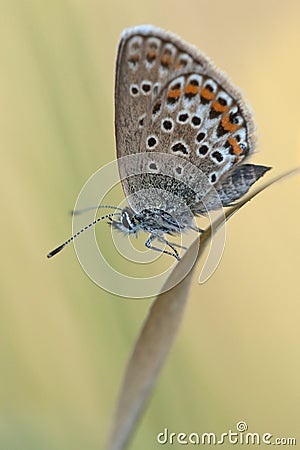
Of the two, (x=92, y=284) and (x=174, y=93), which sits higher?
(x=174, y=93)

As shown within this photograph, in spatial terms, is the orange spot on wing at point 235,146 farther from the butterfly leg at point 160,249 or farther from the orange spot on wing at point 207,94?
the butterfly leg at point 160,249

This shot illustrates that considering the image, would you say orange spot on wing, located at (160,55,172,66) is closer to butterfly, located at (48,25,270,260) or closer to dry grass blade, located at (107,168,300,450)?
butterfly, located at (48,25,270,260)

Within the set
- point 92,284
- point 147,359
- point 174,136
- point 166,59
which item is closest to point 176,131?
point 174,136

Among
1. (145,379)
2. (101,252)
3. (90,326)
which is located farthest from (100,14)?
(145,379)

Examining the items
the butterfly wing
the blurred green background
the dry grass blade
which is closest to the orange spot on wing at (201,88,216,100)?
the butterfly wing

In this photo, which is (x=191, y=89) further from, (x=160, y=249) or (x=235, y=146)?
(x=160, y=249)

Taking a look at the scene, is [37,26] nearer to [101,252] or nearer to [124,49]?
[124,49]
